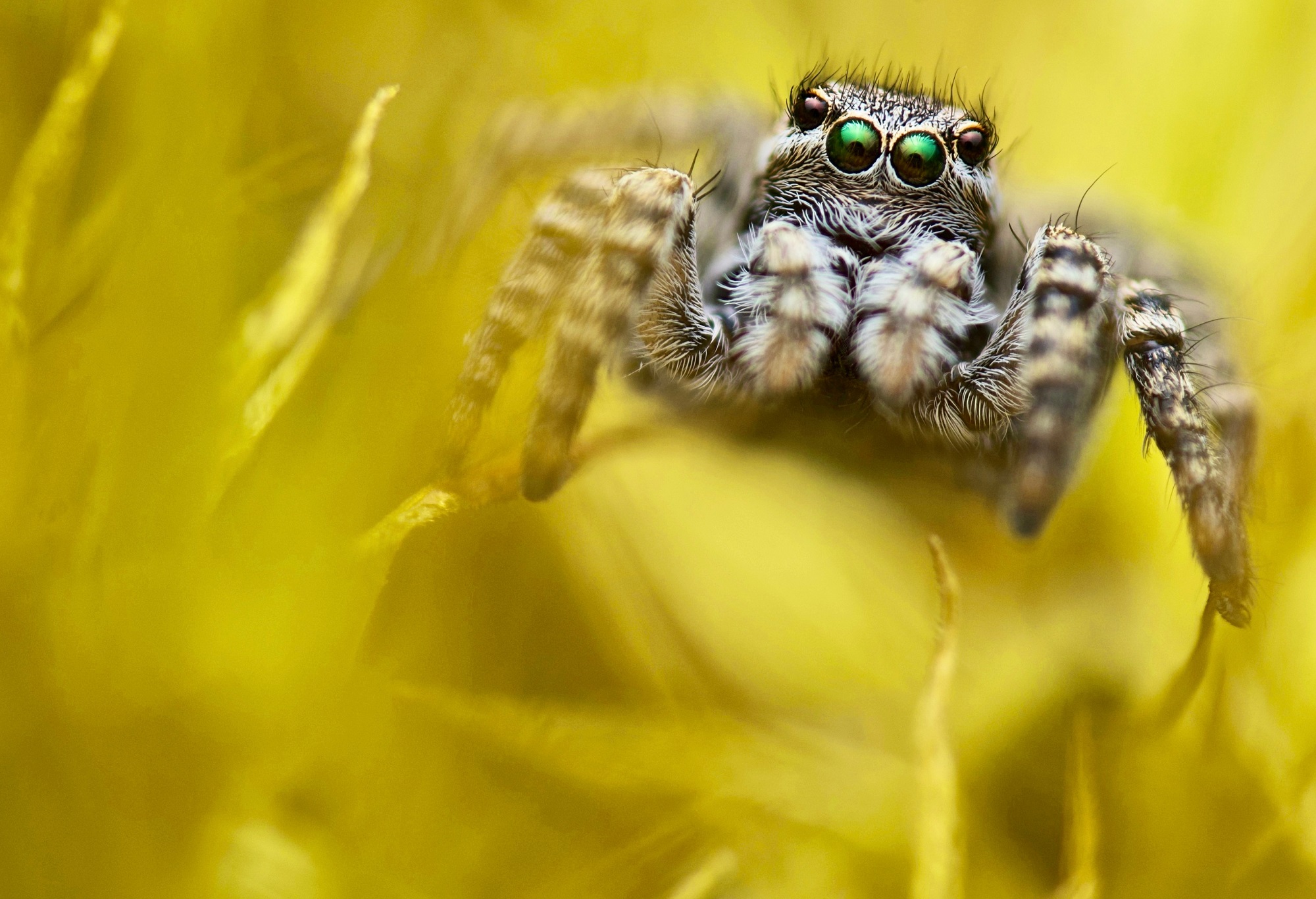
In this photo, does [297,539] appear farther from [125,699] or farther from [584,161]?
[584,161]

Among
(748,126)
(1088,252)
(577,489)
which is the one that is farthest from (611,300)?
(748,126)

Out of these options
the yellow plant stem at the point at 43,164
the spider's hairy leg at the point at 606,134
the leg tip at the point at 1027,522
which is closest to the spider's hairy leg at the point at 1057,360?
the leg tip at the point at 1027,522

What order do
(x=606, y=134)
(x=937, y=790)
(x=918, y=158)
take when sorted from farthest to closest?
(x=606, y=134) < (x=918, y=158) < (x=937, y=790)

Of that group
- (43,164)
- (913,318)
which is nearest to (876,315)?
(913,318)

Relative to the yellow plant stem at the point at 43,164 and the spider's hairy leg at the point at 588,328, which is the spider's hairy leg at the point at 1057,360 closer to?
the spider's hairy leg at the point at 588,328

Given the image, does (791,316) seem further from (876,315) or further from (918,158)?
(918,158)

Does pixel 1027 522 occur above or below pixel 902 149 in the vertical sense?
below

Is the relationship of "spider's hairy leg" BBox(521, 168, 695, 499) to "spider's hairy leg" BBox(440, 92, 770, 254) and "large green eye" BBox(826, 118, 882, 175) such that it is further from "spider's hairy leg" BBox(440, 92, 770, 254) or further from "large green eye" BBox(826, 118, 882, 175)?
"spider's hairy leg" BBox(440, 92, 770, 254)
